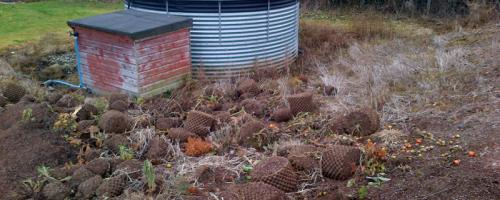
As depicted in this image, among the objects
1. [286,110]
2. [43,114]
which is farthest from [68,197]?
[286,110]

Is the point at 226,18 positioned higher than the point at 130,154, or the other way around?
the point at 226,18

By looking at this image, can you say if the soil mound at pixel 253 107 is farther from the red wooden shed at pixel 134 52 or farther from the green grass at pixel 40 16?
the green grass at pixel 40 16

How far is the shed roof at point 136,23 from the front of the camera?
8.30m

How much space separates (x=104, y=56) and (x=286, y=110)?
12.7 feet

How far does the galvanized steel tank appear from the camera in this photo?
9.83m

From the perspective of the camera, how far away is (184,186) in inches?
187

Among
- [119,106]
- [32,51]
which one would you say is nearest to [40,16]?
[32,51]

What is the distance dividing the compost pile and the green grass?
5.89 m

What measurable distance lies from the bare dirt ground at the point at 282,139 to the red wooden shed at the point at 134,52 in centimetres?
42

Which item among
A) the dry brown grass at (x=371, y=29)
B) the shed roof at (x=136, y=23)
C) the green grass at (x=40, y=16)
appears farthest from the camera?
the green grass at (x=40, y=16)

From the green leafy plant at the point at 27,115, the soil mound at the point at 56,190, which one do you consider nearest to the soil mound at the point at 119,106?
the green leafy plant at the point at 27,115

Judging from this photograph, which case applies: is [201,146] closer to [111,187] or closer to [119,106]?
[111,187]

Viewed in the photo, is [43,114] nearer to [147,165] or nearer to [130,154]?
[130,154]

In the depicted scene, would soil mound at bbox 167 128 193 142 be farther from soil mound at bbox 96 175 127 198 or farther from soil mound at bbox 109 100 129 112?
soil mound at bbox 109 100 129 112
